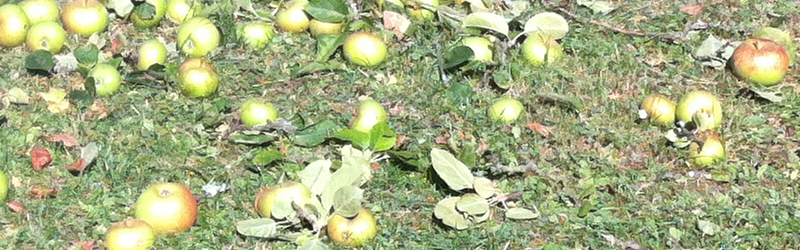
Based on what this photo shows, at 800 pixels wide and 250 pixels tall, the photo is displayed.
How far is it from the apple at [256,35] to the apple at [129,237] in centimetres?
234

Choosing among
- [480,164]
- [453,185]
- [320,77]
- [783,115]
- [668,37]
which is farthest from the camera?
[668,37]

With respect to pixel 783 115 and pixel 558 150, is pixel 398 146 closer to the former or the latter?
pixel 558 150

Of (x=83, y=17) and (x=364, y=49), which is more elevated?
(x=364, y=49)

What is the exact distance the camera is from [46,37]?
6.51 metres

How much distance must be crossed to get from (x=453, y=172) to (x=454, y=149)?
0.40 m

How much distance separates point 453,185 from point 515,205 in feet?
0.89

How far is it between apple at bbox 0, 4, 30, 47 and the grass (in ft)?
0.25

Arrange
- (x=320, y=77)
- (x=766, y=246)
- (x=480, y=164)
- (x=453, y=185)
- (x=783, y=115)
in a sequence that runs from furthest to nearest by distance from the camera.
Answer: (x=320, y=77)
(x=783, y=115)
(x=480, y=164)
(x=453, y=185)
(x=766, y=246)

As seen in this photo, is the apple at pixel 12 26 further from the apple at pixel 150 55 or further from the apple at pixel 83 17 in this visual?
the apple at pixel 150 55

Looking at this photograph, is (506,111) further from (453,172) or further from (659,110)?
(453,172)

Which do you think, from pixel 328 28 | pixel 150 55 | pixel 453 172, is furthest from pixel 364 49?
pixel 453 172

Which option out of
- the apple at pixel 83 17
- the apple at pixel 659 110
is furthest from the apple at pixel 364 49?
the apple at pixel 83 17

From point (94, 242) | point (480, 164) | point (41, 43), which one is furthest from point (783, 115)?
point (41, 43)

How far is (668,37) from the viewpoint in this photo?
665 centimetres
